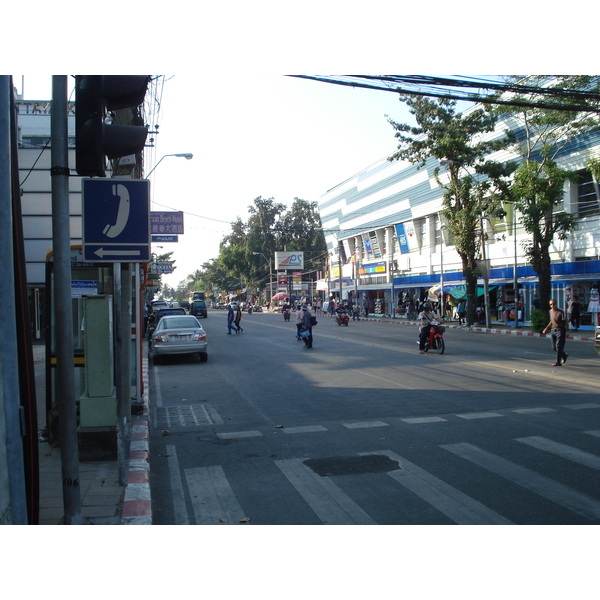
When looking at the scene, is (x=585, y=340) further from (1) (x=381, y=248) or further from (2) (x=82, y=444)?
(1) (x=381, y=248)

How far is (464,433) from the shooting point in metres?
8.23

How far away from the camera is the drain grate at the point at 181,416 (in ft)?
31.2

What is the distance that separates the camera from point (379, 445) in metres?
7.75

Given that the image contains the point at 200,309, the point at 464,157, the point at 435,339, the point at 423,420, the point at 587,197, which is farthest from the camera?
the point at 200,309

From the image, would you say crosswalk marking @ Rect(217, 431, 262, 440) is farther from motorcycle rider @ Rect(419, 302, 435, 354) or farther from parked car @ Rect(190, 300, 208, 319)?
parked car @ Rect(190, 300, 208, 319)

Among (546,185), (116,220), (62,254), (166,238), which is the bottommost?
(62,254)

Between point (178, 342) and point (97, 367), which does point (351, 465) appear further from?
point (178, 342)

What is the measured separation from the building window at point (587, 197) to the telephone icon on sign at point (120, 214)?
28167 millimetres

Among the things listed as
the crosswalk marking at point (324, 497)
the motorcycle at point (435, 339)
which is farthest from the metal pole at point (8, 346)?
the motorcycle at point (435, 339)

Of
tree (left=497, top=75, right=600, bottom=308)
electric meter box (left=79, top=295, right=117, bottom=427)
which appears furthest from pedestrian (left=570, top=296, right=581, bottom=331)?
electric meter box (left=79, top=295, right=117, bottom=427)

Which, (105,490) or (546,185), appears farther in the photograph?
(546,185)

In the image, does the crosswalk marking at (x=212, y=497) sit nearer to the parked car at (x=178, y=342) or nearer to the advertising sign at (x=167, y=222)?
the parked car at (x=178, y=342)

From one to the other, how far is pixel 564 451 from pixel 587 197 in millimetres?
25931

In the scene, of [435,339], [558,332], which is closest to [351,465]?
[558,332]
